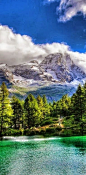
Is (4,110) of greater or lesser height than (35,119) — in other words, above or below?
above

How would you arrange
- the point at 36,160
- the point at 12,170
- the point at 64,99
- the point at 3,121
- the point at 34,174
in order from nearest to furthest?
the point at 34,174
the point at 12,170
the point at 36,160
the point at 3,121
the point at 64,99

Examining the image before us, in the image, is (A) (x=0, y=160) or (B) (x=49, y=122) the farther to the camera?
(B) (x=49, y=122)

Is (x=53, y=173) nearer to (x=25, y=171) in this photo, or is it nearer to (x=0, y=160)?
(x=25, y=171)

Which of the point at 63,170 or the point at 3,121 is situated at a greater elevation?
the point at 3,121

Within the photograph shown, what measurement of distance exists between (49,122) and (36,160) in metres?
50.3

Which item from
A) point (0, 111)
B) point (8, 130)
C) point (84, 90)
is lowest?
point (8, 130)

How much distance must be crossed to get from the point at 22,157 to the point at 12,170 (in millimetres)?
6940

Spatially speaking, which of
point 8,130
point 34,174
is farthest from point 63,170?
point 8,130

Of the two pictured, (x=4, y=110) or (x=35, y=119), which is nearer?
(x=4, y=110)

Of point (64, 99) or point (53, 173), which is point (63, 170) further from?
point (64, 99)

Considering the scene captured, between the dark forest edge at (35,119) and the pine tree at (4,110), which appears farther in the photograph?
the dark forest edge at (35,119)

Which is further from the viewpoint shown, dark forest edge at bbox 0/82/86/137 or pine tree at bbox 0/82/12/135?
dark forest edge at bbox 0/82/86/137

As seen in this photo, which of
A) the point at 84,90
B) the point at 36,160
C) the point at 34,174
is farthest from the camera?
the point at 84,90

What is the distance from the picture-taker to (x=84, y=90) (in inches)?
2960
